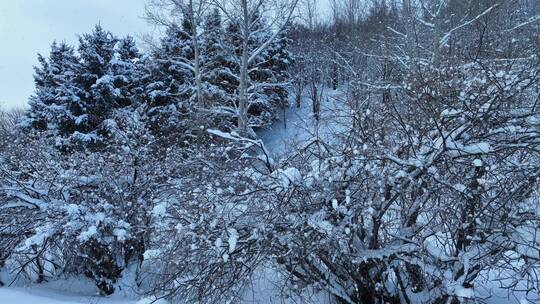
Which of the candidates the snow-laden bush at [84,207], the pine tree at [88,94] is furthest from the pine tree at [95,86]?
the snow-laden bush at [84,207]

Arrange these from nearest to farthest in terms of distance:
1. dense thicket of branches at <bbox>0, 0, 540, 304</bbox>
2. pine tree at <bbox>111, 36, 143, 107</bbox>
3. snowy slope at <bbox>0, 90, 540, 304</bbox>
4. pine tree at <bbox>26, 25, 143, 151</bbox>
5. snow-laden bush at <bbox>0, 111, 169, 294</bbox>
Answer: dense thicket of branches at <bbox>0, 0, 540, 304</bbox> → snowy slope at <bbox>0, 90, 540, 304</bbox> → snow-laden bush at <bbox>0, 111, 169, 294</bbox> → pine tree at <bbox>26, 25, 143, 151</bbox> → pine tree at <bbox>111, 36, 143, 107</bbox>

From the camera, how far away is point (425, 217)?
5.96m

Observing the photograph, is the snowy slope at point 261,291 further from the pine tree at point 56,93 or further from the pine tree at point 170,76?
the pine tree at point 170,76

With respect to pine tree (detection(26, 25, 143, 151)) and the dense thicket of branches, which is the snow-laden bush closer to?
the dense thicket of branches

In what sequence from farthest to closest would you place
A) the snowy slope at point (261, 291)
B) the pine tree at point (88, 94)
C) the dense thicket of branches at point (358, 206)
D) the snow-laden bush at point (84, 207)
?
1. the pine tree at point (88, 94)
2. the snow-laden bush at point (84, 207)
3. the snowy slope at point (261, 291)
4. the dense thicket of branches at point (358, 206)

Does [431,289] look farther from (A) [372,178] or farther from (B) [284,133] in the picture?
(B) [284,133]

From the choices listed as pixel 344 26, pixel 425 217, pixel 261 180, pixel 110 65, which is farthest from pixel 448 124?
pixel 344 26

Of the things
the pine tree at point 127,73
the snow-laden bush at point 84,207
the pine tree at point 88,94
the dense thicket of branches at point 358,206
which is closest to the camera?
the dense thicket of branches at point 358,206

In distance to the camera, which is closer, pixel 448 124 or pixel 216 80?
pixel 448 124

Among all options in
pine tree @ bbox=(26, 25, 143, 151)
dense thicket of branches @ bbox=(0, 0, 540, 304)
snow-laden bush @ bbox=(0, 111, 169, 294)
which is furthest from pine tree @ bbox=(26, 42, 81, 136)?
dense thicket of branches @ bbox=(0, 0, 540, 304)

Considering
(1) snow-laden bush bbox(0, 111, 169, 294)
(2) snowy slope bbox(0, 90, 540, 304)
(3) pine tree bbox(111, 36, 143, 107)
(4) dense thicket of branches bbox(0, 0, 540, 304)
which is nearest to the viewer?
(4) dense thicket of branches bbox(0, 0, 540, 304)

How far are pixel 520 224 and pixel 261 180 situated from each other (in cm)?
309

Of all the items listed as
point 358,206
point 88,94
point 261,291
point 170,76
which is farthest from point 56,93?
point 358,206

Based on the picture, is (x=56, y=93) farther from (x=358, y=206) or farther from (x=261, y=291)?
(x=358, y=206)
